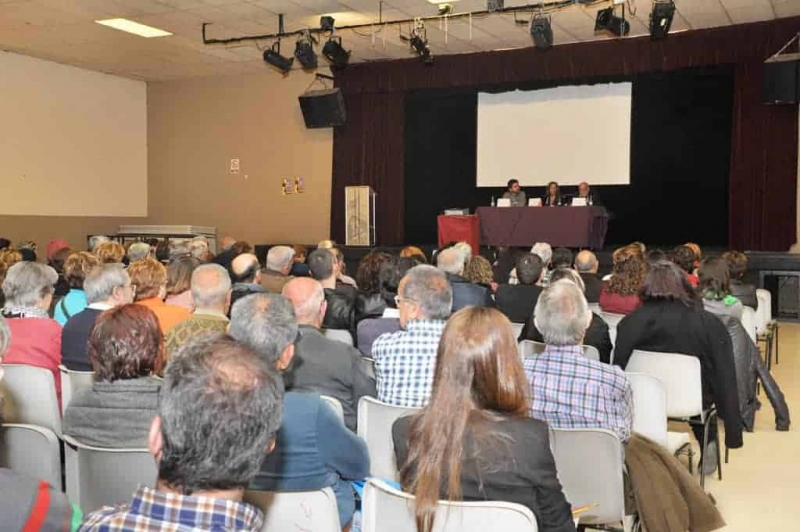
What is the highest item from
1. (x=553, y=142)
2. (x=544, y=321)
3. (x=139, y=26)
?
(x=139, y=26)

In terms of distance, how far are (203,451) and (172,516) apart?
11cm

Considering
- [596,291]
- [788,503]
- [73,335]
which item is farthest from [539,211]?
[73,335]

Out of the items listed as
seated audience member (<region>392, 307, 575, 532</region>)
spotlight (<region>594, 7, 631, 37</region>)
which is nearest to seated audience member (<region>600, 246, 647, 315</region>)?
seated audience member (<region>392, 307, 575, 532</region>)

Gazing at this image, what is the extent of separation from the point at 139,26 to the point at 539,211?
6.14 meters

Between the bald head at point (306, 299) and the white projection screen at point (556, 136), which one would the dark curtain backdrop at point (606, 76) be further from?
the bald head at point (306, 299)

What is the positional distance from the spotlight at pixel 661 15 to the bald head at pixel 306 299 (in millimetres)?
6901

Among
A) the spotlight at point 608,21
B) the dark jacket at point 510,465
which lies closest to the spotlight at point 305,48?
the spotlight at point 608,21

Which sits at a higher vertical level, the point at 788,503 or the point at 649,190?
the point at 649,190

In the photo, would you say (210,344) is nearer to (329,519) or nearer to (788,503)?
(329,519)

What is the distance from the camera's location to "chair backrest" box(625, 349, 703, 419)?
3709mm

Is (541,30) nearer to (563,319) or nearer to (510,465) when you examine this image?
(563,319)

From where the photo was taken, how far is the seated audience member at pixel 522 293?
519cm

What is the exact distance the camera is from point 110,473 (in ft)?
7.13

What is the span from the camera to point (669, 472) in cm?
284
